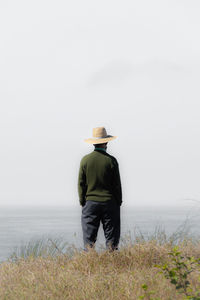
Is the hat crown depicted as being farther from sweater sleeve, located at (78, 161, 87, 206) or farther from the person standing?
sweater sleeve, located at (78, 161, 87, 206)

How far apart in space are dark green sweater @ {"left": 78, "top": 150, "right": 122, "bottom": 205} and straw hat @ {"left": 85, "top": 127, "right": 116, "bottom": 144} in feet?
0.77

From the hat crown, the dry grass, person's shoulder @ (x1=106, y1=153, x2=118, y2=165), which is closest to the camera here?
the dry grass

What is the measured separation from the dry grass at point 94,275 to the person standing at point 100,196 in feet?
1.26

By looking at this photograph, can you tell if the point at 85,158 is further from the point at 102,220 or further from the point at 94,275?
the point at 94,275

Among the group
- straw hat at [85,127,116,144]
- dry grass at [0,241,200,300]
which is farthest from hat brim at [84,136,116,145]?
dry grass at [0,241,200,300]

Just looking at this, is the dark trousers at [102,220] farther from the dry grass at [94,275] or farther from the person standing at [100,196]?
the dry grass at [94,275]

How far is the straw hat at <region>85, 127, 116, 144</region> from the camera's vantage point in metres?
8.57

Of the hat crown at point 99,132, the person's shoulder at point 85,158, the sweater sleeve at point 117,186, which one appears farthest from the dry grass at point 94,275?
the hat crown at point 99,132

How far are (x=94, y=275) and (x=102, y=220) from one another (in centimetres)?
152

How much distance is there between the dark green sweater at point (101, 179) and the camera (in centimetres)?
836

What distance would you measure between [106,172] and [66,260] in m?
1.66

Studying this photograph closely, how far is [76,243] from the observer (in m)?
8.52

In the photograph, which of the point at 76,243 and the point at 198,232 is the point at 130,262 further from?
the point at 198,232

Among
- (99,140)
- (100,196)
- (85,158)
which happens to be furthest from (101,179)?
(99,140)
